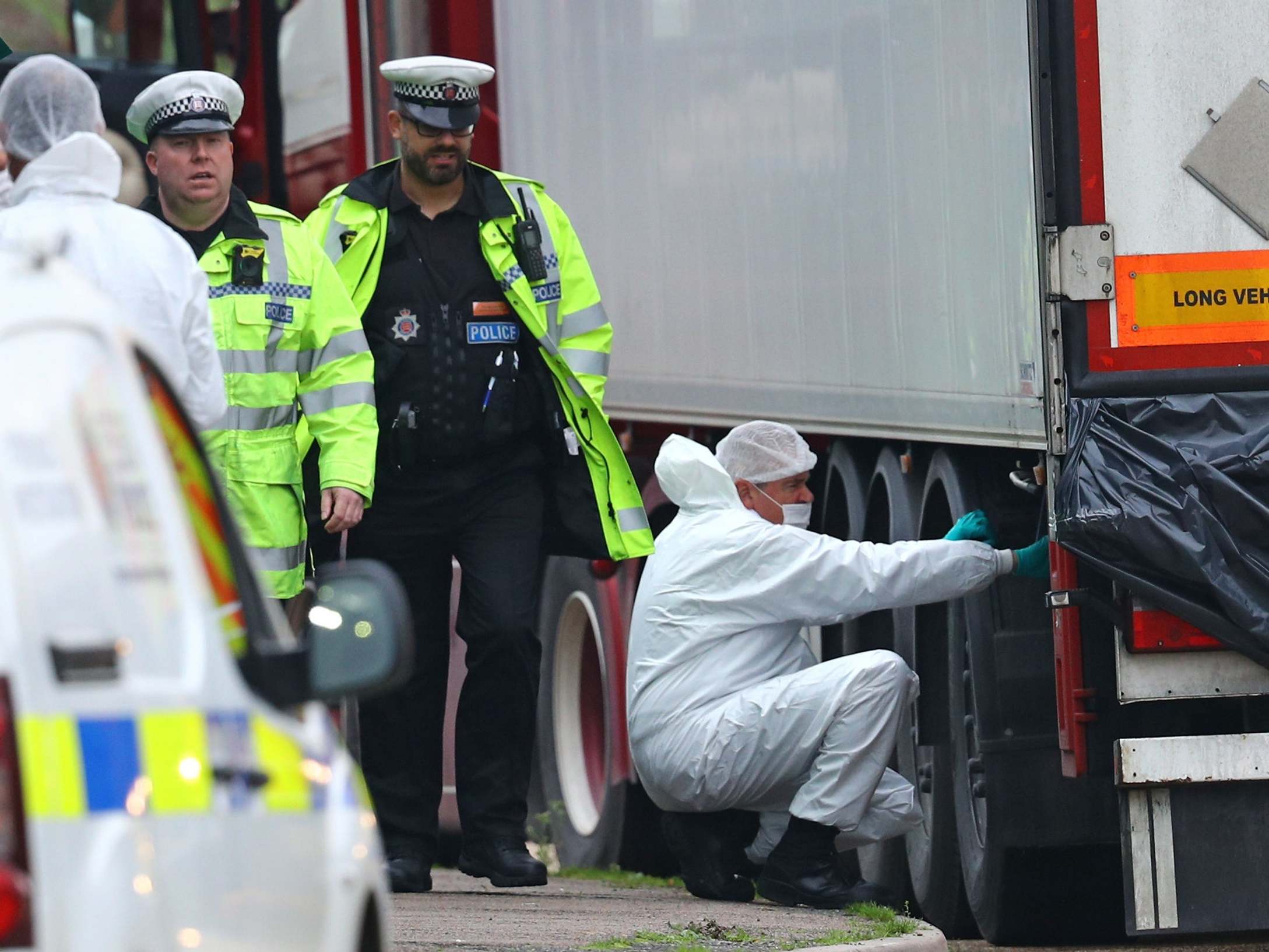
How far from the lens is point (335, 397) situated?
695 cm

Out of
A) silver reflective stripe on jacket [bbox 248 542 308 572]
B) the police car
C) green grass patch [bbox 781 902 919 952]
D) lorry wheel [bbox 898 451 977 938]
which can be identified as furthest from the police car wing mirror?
lorry wheel [bbox 898 451 977 938]

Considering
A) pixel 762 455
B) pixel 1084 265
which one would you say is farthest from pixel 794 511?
pixel 1084 265

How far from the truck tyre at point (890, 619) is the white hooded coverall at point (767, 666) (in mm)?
617

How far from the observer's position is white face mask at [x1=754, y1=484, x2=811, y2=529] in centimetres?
786

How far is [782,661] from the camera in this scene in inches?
304

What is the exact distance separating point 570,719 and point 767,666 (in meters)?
3.64

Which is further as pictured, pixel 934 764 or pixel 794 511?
pixel 934 764

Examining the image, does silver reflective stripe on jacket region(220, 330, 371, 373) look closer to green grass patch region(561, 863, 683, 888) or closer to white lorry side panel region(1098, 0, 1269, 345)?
white lorry side panel region(1098, 0, 1269, 345)

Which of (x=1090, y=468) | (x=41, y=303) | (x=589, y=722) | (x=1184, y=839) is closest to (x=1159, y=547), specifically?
(x=1090, y=468)

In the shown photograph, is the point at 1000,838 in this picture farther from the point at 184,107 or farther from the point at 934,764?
the point at 184,107

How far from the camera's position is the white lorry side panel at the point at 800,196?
7.17 m

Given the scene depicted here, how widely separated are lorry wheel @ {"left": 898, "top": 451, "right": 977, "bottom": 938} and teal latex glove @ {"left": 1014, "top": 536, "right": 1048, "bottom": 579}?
52cm

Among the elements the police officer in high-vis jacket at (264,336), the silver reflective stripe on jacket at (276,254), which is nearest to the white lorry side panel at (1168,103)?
the police officer in high-vis jacket at (264,336)

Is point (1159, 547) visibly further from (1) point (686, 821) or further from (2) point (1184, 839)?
(1) point (686, 821)
